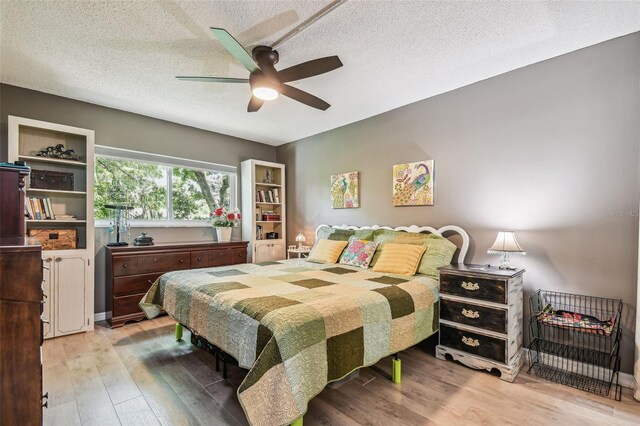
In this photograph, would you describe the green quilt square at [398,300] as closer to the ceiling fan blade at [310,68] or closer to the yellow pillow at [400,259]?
the yellow pillow at [400,259]

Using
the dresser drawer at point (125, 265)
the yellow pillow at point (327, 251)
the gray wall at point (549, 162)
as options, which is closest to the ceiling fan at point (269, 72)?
the gray wall at point (549, 162)

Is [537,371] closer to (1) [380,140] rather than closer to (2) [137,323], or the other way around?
(1) [380,140]

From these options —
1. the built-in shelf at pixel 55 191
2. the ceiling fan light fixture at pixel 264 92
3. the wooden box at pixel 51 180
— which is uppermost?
the ceiling fan light fixture at pixel 264 92

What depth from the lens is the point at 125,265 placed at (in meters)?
3.51

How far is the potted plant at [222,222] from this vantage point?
4.55 meters

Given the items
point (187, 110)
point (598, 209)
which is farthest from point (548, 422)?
point (187, 110)

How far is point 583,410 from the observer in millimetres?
1940

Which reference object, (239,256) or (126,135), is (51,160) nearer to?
(126,135)

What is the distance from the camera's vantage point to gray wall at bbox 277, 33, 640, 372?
7.52 feet

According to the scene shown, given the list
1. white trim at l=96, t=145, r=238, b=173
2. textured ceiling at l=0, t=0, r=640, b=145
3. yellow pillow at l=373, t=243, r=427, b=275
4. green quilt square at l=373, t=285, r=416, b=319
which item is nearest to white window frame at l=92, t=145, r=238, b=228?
white trim at l=96, t=145, r=238, b=173

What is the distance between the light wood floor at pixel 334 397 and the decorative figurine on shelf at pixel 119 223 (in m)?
1.40

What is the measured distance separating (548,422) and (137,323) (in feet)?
13.0

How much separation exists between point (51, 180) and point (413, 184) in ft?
13.3

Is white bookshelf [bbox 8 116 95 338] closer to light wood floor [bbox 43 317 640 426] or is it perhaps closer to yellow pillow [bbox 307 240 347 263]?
light wood floor [bbox 43 317 640 426]
